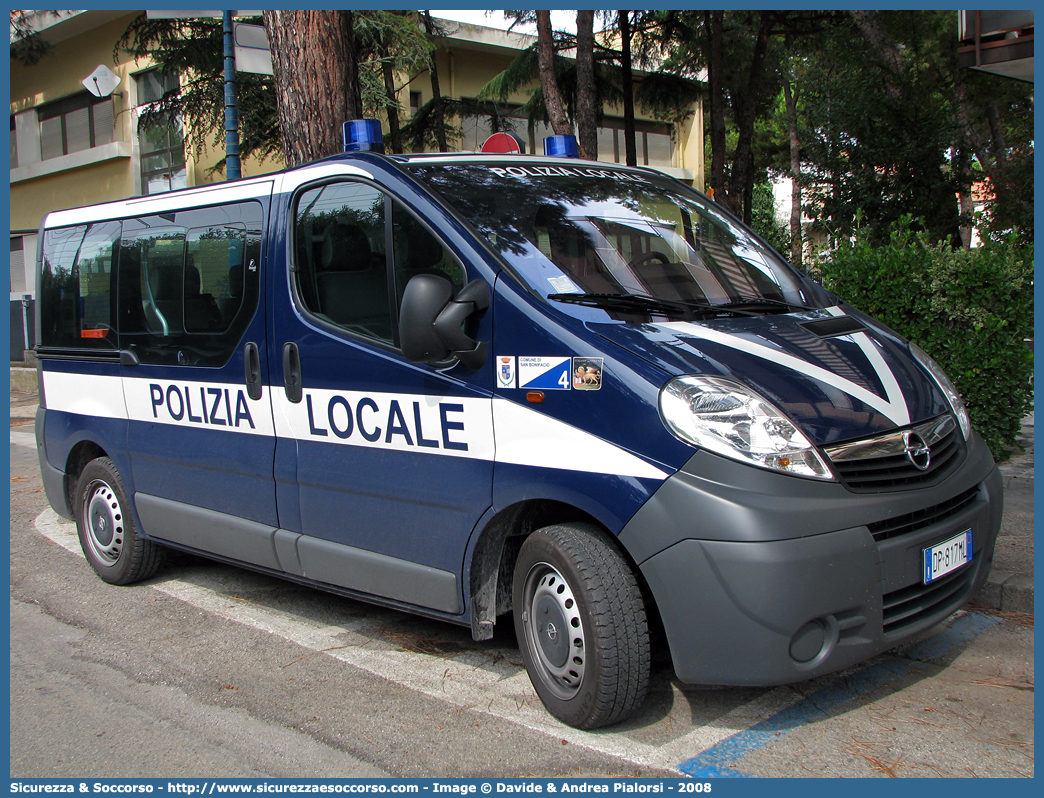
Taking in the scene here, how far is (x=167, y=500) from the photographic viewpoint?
5.05m

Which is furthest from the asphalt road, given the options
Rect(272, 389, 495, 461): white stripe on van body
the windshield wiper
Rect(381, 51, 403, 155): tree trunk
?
Rect(381, 51, 403, 155): tree trunk

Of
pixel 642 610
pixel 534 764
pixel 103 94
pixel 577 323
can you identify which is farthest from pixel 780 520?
pixel 103 94

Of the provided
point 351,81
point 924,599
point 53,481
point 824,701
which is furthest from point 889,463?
point 351,81

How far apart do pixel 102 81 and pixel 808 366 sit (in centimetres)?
1971

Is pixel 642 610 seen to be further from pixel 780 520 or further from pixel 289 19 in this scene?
pixel 289 19

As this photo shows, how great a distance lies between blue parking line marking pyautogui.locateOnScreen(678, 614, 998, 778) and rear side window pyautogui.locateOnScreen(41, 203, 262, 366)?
285 centimetres

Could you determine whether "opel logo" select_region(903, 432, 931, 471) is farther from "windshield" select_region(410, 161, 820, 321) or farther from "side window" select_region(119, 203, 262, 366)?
"side window" select_region(119, 203, 262, 366)

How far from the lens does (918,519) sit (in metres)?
3.26

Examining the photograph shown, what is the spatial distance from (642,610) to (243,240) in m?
2.69

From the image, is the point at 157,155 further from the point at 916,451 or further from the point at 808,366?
the point at 916,451

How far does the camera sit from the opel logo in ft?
10.7

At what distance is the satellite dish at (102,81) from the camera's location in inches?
750

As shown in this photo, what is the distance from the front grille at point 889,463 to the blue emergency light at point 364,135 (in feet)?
8.43

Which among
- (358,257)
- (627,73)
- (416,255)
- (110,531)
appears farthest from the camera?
(627,73)
